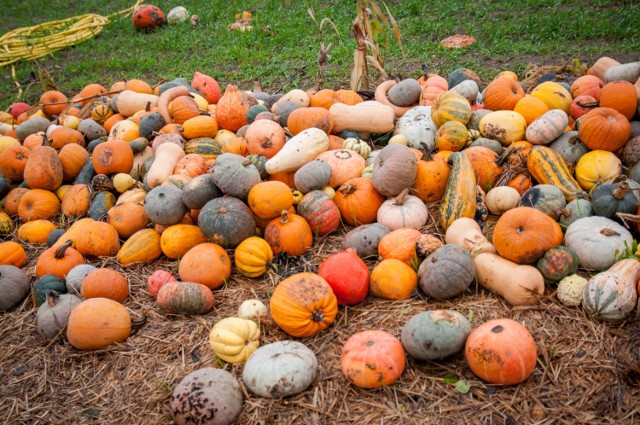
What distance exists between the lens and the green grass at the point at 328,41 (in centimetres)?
785

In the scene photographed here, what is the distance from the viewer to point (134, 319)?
3.86 m

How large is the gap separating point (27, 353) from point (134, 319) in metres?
0.81

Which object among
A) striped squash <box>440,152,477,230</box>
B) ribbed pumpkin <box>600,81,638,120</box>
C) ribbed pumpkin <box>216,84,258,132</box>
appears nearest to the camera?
striped squash <box>440,152,477,230</box>

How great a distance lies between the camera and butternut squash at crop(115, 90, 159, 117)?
654 cm

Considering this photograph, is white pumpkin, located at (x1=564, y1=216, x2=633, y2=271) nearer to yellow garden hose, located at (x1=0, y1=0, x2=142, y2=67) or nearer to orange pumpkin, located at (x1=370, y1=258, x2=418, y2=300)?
orange pumpkin, located at (x1=370, y1=258, x2=418, y2=300)

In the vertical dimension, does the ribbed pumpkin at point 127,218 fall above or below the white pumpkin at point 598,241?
above

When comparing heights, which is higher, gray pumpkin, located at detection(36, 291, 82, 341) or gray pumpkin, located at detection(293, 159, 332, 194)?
gray pumpkin, located at detection(293, 159, 332, 194)

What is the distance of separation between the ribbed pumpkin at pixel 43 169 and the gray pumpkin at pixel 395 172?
3541mm

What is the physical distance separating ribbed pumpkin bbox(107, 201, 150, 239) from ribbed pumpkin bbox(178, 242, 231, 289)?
3.00 ft

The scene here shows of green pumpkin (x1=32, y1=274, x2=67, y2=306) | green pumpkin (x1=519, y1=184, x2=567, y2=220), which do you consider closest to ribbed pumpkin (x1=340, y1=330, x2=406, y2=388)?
green pumpkin (x1=519, y1=184, x2=567, y2=220)

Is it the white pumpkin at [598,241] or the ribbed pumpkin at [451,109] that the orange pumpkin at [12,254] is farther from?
the white pumpkin at [598,241]

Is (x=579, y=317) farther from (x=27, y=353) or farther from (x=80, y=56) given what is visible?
(x=80, y=56)

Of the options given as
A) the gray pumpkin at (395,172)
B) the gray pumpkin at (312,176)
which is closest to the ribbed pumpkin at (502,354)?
the gray pumpkin at (395,172)

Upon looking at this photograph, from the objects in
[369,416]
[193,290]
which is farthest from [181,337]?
[369,416]
